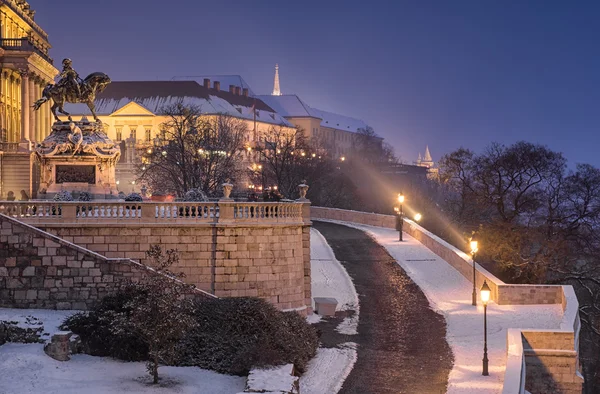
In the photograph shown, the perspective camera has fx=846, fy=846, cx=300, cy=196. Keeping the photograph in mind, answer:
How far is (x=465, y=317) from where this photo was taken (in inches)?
1241

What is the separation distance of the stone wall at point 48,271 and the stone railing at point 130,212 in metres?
1.48

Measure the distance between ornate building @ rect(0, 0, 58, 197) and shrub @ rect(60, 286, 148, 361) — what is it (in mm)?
45887

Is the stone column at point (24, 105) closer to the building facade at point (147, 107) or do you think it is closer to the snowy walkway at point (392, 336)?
the building facade at point (147, 107)

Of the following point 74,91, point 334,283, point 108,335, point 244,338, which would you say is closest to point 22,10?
point 74,91

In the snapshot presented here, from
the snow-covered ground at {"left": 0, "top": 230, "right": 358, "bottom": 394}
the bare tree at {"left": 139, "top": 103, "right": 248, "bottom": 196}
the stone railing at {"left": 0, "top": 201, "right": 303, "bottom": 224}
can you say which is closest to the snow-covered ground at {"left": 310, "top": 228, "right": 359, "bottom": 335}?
the snow-covered ground at {"left": 0, "top": 230, "right": 358, "bottom": 394}

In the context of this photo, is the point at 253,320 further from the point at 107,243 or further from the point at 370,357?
the point at 107,243

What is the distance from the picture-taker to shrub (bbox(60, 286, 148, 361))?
2284 cm

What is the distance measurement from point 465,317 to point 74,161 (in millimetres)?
15842

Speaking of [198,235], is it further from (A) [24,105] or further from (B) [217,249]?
(A) [24,105]

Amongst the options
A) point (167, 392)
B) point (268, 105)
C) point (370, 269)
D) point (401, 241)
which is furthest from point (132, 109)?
point (167, 392)

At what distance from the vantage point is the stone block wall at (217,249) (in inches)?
1090

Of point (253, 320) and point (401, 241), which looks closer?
point (253, 320)

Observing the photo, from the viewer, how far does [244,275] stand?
93.6ft

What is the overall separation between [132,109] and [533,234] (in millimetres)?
90217
